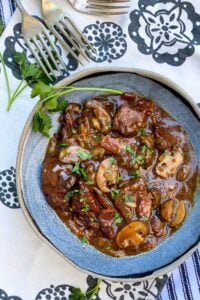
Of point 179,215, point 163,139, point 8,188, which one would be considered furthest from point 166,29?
point 8,188

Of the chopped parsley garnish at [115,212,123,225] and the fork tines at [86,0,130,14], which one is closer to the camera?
the chopped parsley garnish at [115,212,123,225]

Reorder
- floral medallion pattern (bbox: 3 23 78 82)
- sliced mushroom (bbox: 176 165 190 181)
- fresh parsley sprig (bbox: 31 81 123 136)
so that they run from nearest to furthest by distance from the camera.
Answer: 1. fresh parsley sprig (bbox: 31 81 123 136)
2. sliced mushroom (bbox: 176 165 190 181)
3. floral medallion pattern (bbox: 3 23 78 82)

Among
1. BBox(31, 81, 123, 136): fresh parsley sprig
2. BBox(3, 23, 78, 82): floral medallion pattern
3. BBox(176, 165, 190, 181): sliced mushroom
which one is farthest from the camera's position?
BBox(3, 23, 78, 82): floral medallion pattern

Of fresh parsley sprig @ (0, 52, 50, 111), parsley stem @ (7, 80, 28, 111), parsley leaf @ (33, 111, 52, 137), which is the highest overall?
fresh parsley sprig @ (0, 52, 50, 111)

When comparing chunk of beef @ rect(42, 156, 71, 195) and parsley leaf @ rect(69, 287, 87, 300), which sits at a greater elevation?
chunk of beef @ rect(42, 156, 71, 195)

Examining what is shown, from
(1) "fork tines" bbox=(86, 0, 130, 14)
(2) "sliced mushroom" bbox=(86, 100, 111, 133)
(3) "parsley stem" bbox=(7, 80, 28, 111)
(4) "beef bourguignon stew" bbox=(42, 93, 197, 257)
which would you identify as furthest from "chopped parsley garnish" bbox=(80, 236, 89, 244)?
(1) "fork tines" bbox=(86, 0, 130, 14)

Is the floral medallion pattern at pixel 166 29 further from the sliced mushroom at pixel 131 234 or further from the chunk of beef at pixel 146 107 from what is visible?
the sliced mushroom at pixel 131 234

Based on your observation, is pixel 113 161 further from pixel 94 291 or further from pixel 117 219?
pixel 94 291

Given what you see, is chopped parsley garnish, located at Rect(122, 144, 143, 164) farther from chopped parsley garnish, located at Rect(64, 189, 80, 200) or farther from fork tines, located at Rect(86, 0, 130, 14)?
fork tines, located at Rect(86, 0, 130, 14)

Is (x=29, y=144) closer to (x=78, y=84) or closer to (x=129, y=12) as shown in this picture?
(x=78, y=84)
